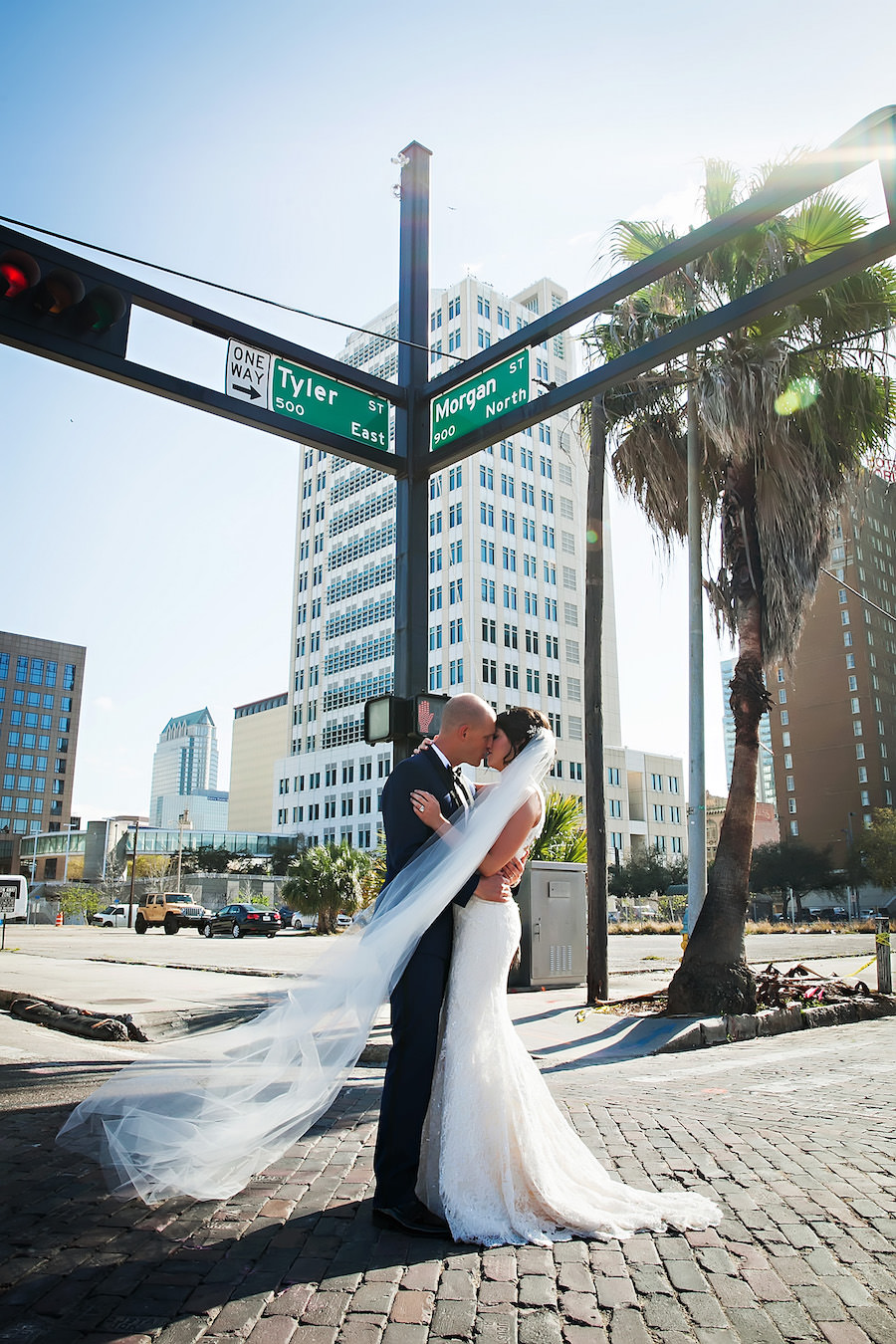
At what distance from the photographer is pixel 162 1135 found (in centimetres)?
368

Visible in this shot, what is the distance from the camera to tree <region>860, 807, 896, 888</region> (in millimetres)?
74000

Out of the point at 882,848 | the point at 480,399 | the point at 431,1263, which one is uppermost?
the point at 480,399

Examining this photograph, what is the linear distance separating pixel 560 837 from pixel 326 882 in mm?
15424

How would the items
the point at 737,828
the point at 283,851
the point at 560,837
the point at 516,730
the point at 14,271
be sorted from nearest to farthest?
the point at 516,730, the point at 14,271, the point at 737,828, the point at 560,837, the point at 283,851

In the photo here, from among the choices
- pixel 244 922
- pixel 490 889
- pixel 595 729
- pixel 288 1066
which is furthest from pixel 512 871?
pixel 244 922

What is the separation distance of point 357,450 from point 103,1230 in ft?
21.2

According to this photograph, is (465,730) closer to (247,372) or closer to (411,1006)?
(411,1006)

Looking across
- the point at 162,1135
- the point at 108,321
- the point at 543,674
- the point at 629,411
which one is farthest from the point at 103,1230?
the point at 543,674

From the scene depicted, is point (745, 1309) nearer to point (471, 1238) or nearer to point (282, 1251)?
point (471, 1238)

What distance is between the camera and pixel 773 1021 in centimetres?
992

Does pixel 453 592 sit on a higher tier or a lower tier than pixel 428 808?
higher

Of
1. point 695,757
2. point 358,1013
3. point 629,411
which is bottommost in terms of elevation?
point 358,1013

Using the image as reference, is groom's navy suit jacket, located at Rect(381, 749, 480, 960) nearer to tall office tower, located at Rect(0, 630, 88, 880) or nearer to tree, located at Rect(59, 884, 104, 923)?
tree, located at Rect(59, 884, 104, 923)

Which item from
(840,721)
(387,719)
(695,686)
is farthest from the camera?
(840,721)
